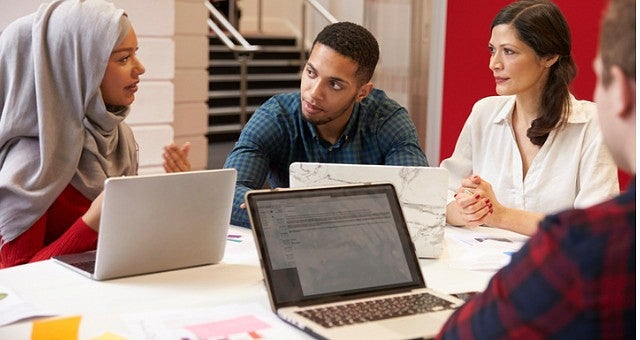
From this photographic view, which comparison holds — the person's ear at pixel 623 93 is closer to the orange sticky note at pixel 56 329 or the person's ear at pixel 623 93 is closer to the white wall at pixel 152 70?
the orange sticky note at pixel 56 329

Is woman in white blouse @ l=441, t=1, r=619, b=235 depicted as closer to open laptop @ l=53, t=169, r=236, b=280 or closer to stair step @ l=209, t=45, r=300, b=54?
open laptop @ l=53, t=169, r=236, b=280

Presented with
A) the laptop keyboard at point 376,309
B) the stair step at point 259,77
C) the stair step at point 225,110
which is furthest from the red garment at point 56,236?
the stair step at point 259,77

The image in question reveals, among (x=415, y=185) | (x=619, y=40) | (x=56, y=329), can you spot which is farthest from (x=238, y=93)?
(x=619, y=40)

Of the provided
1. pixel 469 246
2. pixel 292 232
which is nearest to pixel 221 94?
pixel 469 246

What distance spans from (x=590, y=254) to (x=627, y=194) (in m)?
0.09

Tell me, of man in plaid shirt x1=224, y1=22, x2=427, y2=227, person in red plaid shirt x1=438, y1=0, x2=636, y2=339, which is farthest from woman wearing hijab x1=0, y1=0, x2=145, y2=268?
person in red plaid shirt x1=438, y1=0, x2=636, y2=339

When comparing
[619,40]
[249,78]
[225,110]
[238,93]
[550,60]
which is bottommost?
[225,110]

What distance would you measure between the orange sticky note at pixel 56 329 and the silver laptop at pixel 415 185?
715mm

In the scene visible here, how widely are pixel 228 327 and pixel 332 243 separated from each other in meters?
0.27

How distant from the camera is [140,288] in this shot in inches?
71.6

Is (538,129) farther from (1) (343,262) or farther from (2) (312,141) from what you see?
(1) (343,262)

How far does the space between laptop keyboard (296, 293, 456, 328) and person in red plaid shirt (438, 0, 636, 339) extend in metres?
0.55

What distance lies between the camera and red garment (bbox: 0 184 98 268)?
211cm

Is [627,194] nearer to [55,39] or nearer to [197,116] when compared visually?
[55,39]
